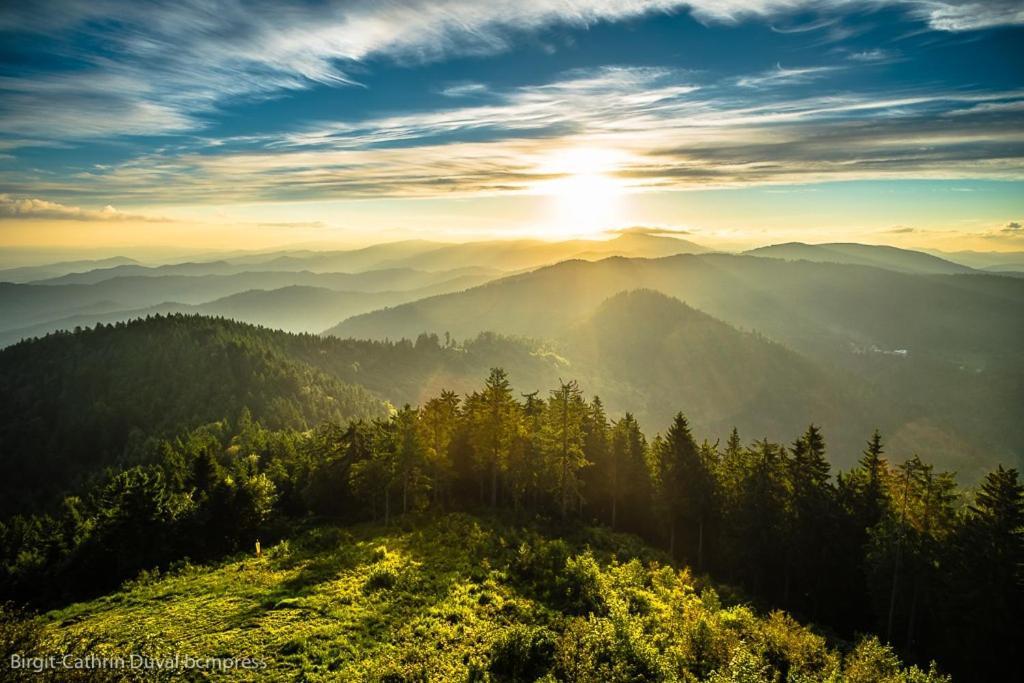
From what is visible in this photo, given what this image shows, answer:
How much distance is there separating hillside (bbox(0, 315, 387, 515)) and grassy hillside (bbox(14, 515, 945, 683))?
11730 centimetres

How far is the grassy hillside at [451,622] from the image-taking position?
2162 cm

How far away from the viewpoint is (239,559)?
39.8 metres

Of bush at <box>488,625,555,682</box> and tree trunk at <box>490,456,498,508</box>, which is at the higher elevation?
bush at <box>488,625,555,682</box>

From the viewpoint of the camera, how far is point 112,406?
167m

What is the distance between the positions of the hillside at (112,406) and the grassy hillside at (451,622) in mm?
117303

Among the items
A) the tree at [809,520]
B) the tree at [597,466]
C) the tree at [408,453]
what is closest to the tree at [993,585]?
the tree at [809,520]

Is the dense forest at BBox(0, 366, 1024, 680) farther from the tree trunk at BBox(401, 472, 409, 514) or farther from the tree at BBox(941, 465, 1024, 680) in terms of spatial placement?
the tree trunk at BBox(401, 472, 409, 514)

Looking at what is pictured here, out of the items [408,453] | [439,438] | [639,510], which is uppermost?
[408,453]

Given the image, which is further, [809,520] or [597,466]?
[597,466]

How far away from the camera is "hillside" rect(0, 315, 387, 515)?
→ 143m

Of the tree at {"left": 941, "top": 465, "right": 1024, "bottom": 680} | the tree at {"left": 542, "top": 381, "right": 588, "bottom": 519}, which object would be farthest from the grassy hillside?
the tree at {"left": 941, "top": 465, "right": 1024, "bottom": 680}

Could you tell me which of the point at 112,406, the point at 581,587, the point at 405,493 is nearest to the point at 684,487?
the point at 581,587

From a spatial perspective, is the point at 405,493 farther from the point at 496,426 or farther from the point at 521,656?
the point at 521,656

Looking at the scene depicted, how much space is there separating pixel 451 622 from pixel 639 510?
38464mm
